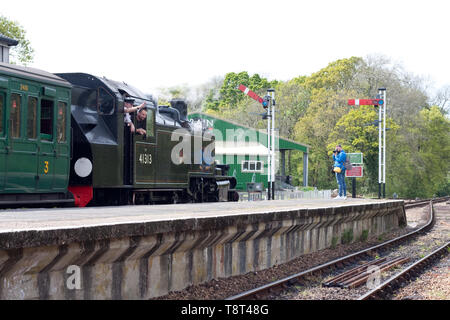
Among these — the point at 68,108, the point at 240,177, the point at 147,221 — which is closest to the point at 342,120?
the point at 240,177

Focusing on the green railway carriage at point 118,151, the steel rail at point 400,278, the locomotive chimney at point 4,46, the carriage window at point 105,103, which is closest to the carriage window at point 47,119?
the green railway carriage at point 118,151

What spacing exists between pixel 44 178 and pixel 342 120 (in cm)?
4625

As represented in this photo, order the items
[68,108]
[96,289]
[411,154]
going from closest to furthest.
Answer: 1. [96,289]
2. [68,108]
3. [411,154]

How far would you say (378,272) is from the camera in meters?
11.1

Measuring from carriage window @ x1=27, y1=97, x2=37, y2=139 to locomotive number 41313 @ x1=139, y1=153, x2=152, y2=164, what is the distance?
11.5ft

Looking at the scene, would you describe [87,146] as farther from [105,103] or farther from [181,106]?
[181,106]

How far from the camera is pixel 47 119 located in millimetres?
11703

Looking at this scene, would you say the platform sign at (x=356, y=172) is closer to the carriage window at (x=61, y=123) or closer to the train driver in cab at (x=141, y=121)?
the train driver in cab at (x=141, y=121)

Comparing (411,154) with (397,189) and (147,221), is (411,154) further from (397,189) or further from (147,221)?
(147,221)

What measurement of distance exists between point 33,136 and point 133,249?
504cm

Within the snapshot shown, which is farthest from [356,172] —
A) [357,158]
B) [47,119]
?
[47,119]

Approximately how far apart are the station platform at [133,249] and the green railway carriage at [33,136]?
210cm

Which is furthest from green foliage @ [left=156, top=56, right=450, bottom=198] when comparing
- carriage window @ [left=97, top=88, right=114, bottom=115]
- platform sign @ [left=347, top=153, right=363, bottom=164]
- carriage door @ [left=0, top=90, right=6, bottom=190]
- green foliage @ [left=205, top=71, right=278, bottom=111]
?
carriage door @ [left=0, top=90, right=6, bottom=190]

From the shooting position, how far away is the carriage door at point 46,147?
11.4m
